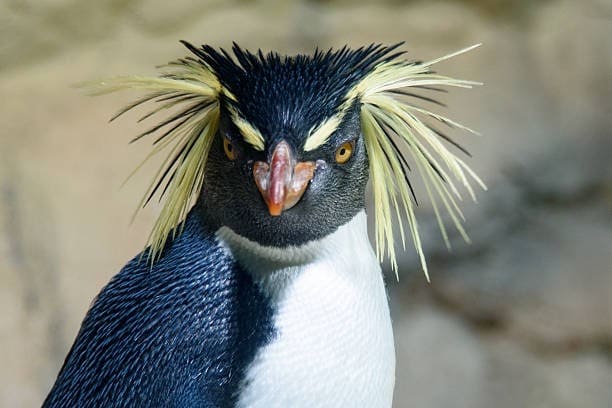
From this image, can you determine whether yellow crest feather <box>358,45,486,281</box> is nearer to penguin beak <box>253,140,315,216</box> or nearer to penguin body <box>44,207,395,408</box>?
penguin body <box>44,207,395,408</box>

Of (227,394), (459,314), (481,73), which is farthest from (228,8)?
(227,394)

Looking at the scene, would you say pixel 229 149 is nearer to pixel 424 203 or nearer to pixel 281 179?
pixel 281 179

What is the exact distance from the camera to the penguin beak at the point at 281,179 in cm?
104

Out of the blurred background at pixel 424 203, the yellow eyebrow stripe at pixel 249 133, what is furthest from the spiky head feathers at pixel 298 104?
the blurred background at pixel 424 203

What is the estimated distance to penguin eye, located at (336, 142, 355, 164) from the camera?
1148mm

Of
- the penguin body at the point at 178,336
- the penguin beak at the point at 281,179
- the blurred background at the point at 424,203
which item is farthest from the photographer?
the blurred background at the point at 424,203

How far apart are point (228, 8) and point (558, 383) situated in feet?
4.45

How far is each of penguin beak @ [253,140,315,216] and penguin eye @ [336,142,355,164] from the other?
75 mm

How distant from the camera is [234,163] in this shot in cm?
114

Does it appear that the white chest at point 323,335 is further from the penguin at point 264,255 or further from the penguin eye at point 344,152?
the penguin eye at point 344,152

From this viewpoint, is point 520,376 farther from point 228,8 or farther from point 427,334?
point 228,8

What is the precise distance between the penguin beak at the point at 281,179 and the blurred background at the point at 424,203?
1273 millimetres

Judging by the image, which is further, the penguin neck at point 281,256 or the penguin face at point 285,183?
the penguin neck at point 281,256

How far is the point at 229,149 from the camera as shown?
115 centimetres
